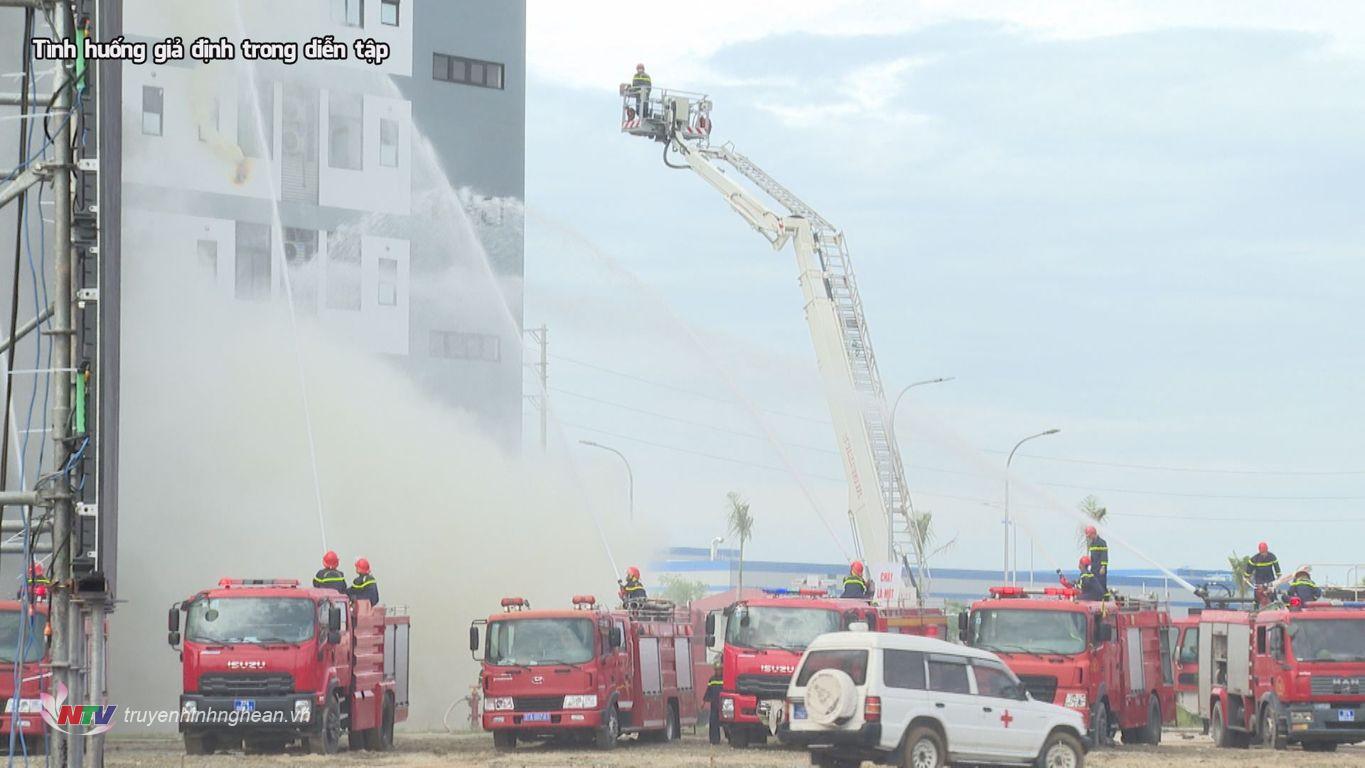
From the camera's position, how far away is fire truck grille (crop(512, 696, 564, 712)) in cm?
2880

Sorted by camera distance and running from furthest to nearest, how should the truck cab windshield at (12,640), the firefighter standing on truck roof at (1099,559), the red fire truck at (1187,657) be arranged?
the red fire truck at (1187,657), the firefighter standing on truck roof at (1099,559), the truck cab windshield at (12,640)

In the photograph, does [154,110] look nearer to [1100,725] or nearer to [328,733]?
[328,733]

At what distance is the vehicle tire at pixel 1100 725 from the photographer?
28.0 meters

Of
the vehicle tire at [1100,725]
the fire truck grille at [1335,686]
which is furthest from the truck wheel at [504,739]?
the fire truck grille at [1335,686]

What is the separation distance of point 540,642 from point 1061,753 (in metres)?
9.23

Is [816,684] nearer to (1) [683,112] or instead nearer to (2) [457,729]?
(2) [457,729]

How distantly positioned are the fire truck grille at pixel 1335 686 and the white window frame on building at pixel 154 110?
1318 inches

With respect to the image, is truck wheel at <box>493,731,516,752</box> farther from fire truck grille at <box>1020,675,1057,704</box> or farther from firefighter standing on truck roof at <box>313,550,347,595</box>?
fire truck grille at <box>1020,675,1057,704</box>

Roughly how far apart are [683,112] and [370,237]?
48.5ft

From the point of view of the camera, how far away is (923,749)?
74.1 ft

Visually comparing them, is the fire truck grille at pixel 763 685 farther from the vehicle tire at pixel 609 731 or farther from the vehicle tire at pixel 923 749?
the vehicle tire at pixel 923 749

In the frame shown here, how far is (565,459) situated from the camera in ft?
184

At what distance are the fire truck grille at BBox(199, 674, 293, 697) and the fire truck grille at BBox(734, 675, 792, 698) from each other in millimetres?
7095

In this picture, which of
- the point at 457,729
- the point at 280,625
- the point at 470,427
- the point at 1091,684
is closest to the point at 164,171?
the point at 470,427
